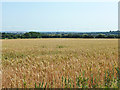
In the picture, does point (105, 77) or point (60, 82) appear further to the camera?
point (105, 77)

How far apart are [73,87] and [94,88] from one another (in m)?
0.41

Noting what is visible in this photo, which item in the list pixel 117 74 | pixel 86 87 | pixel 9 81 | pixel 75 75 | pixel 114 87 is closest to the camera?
pixel 114 87

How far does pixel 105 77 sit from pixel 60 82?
114cm

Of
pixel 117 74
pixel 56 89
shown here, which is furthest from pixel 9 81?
pixel 117 74

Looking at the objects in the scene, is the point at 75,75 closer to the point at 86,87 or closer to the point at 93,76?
the point at 93,76

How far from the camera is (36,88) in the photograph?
3152mm

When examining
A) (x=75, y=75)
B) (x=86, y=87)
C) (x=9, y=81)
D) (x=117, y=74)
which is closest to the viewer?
(x=86, y=87)

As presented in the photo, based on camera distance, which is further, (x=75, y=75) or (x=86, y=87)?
(x=75, y=75)

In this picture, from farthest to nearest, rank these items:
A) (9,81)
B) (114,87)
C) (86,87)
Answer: (9,81) → (86,87) → (114,87)

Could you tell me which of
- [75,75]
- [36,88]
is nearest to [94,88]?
[75,75]

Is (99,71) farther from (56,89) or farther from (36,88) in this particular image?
(36,88)

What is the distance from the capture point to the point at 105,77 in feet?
12.6

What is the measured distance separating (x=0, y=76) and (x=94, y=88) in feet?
6.99

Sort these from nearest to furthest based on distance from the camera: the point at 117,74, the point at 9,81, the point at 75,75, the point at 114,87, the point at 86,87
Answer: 1. the point at 114,87
2. the point at 86,87
3. the point at 9,81
4. the point at 75,75
5. the point at 117,74
